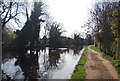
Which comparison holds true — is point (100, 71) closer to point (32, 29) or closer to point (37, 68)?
point (37, 68)

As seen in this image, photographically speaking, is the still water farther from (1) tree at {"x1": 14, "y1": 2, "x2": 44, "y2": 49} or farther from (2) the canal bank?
(1) tree at {"x1": 14, "y1": 2, "x2": 44, "y2": 49}

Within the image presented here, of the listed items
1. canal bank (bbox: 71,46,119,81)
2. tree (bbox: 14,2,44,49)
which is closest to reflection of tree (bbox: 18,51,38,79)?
canal bank (bbox: 71,46,119,81)

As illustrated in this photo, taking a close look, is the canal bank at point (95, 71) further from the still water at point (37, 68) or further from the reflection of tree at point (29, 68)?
the reflection of tree at point (29, 68)

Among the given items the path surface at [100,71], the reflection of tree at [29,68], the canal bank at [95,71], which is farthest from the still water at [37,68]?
the path surface at [100,71]

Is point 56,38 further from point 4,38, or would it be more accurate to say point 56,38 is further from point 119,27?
point 119,27

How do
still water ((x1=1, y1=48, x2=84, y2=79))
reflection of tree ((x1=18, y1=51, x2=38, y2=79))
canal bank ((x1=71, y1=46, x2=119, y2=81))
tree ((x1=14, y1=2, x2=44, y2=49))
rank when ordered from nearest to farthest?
canal bank ((x1=71, y1=46, x2=119, y2=81)), still water ((x1=1, y1=48, x2=84, y2=79)), reflection of tree ((x1=18, y1=51, x2=38, y2=79)), tree ((x1=14, y1=2, x2=44, y2=49))

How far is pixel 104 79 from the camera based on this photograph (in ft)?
27.7

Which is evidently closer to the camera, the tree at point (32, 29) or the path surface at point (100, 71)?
the path surface at point (100, 71)

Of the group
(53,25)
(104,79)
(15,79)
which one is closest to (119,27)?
(104,79)

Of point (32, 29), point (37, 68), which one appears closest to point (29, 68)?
point (37, 68)

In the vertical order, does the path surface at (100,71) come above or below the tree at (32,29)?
below

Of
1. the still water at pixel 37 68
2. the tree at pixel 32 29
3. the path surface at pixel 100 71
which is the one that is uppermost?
the tree at pixel 32 29

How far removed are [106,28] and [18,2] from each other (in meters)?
13.4

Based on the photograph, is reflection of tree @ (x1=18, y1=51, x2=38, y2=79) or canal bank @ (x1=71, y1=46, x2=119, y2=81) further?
reflection of tree @ (x1=18, y1=51, x2=38, y2=79)
